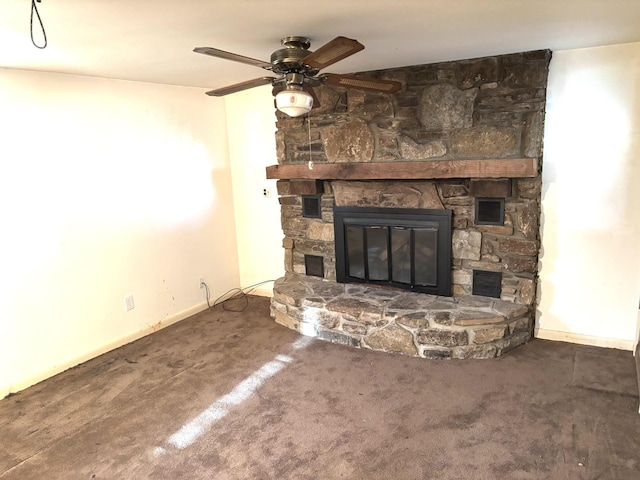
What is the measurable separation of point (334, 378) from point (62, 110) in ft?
8.57

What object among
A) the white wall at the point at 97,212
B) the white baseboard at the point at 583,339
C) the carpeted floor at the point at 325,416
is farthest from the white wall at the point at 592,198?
the white wall at the point at 97,212

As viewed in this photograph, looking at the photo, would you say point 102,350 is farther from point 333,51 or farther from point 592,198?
Result: point 592,198

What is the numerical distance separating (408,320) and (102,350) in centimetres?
236

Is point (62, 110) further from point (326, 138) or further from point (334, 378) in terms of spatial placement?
point (334, 378)

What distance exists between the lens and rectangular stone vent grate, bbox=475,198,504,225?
3.16m

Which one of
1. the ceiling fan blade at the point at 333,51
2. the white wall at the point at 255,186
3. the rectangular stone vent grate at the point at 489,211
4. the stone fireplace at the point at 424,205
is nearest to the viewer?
the ceiling fan blade at the point at 333,51

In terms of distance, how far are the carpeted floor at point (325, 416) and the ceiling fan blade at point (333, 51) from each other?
1873 millimetres

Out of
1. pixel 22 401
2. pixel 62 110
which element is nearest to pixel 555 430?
pixel 22 401

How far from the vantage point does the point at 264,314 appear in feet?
13.3

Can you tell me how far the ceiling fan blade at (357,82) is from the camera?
217cm

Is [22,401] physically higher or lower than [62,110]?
lower

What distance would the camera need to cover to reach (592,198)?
2.98m

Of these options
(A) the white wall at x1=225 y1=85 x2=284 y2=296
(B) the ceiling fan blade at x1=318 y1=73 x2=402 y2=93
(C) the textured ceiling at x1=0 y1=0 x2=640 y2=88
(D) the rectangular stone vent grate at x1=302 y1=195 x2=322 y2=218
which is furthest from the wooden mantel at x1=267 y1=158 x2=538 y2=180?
(B) the ceiling fan blade at x1=318 y1=73 x2=402 y2=93

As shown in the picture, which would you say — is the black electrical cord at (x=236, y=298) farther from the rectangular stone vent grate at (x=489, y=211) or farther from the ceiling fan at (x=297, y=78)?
the ceiling fan at (x=297, y=78)
